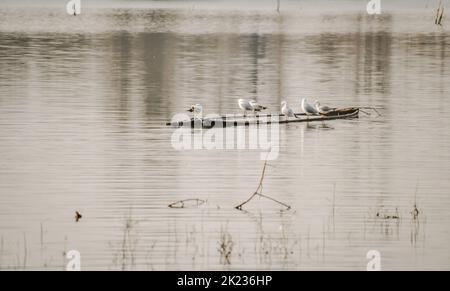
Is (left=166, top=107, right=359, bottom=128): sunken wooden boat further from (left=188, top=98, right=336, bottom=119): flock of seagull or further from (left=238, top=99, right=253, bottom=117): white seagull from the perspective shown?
(left=238, top=99, right=253, bottom=117): white seagull

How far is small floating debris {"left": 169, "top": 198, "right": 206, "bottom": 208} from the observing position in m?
14.0

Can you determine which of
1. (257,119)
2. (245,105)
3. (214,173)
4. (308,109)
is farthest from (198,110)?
(214,173)

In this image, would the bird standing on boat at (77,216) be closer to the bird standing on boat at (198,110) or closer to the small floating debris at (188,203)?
the small floating debris at (188,203)

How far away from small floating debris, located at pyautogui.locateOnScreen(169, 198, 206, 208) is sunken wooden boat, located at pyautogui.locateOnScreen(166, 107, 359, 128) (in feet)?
20.5

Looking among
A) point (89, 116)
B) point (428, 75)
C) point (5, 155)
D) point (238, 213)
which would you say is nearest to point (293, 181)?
point (238, 213)

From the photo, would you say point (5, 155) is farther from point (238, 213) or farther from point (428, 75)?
point (428, 75)

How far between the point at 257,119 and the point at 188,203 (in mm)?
7229

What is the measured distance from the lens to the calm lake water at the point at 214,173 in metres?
11.9

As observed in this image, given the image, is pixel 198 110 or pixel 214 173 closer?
pixel 214 173

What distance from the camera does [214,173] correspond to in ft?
54.5

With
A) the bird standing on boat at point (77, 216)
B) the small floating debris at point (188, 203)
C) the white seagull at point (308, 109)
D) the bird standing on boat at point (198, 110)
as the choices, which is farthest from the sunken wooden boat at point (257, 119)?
the bird standing on boat at point (77, 216)

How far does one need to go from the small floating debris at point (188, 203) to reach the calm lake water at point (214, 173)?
0.34 feet

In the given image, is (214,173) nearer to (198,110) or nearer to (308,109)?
(198,110)

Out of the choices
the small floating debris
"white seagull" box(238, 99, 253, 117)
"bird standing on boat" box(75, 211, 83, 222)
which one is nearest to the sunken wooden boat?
"white seagull" box(238, 99, 253, 117)
